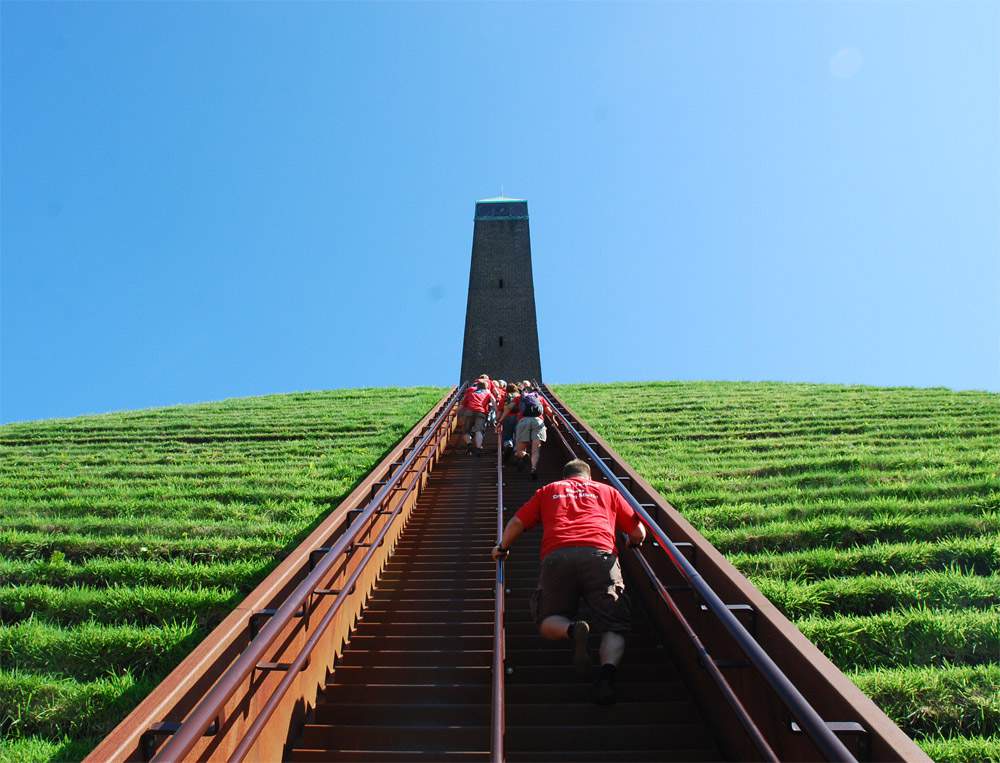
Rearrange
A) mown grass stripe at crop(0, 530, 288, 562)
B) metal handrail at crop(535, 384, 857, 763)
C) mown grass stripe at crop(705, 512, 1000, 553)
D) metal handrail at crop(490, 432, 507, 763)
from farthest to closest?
mown grass stripe at crop(0, 530, 288, 562) < mown grass stripe at crop(705, 512, 1000, 553) < metal handrail at crop(490, 432, 507, 763) < metal handrail at crop(535, 384, 857, 763)

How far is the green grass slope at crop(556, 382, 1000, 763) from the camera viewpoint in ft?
11.1

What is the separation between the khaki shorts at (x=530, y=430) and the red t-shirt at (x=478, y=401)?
1999mm

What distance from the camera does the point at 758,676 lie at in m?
3.16

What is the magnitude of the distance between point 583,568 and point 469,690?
95 cm

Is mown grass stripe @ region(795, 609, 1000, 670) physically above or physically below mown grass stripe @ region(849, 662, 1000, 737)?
above

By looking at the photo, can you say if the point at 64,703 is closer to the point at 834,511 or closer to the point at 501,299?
the point at 834,511

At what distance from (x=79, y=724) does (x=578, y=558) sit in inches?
110

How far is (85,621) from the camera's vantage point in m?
4.51

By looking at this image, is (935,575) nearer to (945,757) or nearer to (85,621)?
(945,757)

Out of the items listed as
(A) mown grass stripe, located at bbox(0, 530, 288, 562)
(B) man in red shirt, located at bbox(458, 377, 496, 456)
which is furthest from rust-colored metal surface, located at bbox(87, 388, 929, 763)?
(B) man in red shirt, located at bbox(458, 377, 496, 456)

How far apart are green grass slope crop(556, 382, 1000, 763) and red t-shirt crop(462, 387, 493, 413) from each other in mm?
2061

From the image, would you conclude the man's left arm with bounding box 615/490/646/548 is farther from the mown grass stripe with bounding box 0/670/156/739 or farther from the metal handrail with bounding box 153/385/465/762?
the mown grass stripe with bounding box 0/670/156/739

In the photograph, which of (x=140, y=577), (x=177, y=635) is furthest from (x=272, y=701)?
(x=140, y=577)

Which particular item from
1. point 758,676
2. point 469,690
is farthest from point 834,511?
point 469,690
